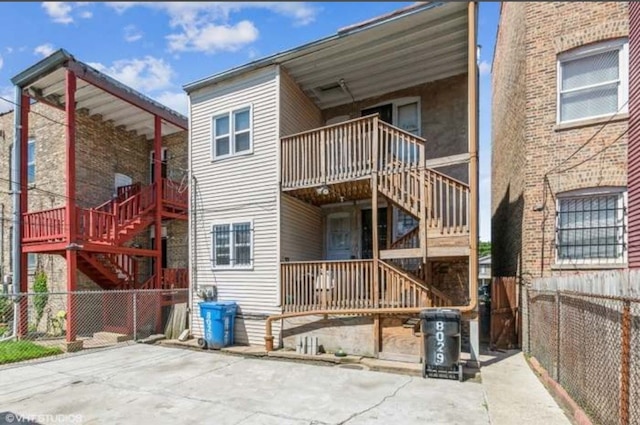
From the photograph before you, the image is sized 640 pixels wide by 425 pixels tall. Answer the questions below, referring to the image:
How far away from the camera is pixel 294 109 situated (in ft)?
34.6

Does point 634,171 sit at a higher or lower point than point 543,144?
lower

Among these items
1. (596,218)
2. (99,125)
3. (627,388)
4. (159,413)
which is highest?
(99,125)

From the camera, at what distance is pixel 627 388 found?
357 centimetres

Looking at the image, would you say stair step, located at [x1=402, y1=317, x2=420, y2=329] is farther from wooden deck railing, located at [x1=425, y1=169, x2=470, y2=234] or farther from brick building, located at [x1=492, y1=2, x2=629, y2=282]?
brick building, located at [x1=492, y1=2, x2=629, y2=282]

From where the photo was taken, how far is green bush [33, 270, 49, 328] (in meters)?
12.5

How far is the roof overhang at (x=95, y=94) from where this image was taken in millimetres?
10023

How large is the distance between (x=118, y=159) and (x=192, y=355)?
9248 millimetres

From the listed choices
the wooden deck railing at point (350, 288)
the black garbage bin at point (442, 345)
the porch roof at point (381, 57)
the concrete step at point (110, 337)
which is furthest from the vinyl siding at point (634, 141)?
the concrete step at point (110, 337)

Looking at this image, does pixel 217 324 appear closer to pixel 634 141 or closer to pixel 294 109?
pixel 294 109

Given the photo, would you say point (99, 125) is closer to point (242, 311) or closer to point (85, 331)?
point (85, 331)

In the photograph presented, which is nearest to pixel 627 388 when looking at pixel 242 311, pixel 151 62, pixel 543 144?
pixel 543 144

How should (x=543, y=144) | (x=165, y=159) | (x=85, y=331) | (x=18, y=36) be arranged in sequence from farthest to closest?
(x=165, y=159), (x=85, y=331), (x=543, y=144), (x=18, y=36)

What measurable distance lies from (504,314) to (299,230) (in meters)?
5.60

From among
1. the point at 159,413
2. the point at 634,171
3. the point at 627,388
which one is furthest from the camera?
the point at 634,171
